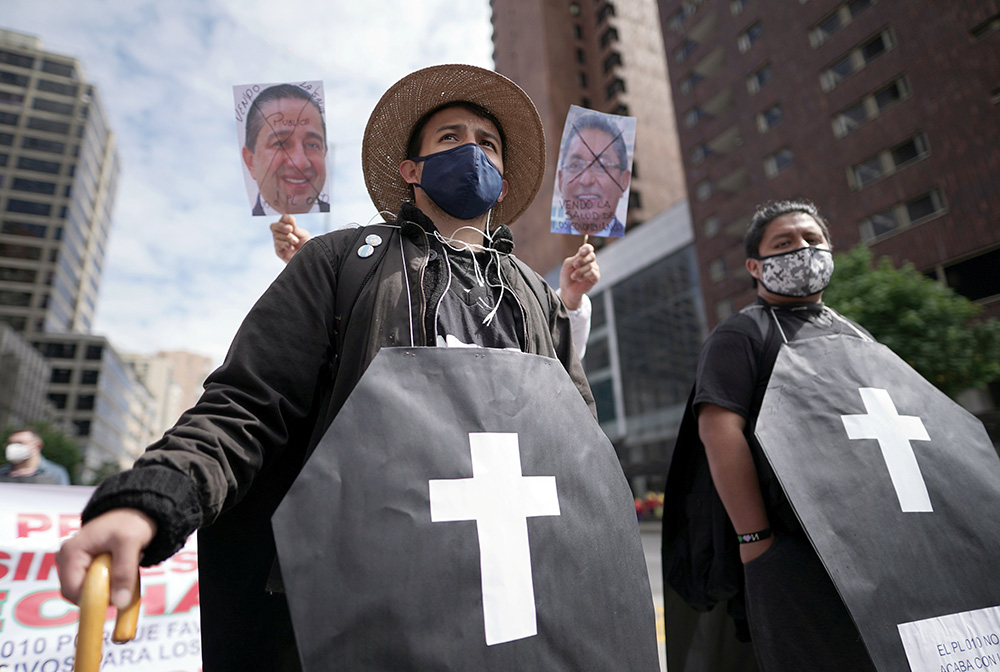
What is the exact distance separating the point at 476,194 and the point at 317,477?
3.23 feet

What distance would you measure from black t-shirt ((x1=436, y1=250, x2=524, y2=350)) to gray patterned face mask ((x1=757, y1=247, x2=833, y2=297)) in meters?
1.43

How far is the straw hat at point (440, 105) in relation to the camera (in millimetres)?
1901

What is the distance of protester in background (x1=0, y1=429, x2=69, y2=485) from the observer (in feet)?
16.4

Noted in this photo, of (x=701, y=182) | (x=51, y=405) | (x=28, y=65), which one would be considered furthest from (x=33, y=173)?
(x=701, y=182)

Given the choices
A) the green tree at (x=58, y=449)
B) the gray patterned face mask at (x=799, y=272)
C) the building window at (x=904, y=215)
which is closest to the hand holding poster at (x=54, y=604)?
the gray patterned face mask at (x=799, y=272)

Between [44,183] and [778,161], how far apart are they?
7418 cm

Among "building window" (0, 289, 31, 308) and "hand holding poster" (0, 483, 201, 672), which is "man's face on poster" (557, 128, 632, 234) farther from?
"building window" (0, 289, 31, 308)

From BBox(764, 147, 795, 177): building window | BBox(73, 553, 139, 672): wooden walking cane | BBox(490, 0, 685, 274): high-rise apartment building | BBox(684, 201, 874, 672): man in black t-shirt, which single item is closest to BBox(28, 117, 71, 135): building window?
BBox(490, 0, 685, 274): high-rise apartment building

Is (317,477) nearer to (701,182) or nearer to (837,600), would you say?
(837,600)

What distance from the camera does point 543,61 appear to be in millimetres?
46094

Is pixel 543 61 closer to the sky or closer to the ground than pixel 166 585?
closer to the sky

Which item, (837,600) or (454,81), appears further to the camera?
(454,81)

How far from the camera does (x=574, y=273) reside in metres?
2.08

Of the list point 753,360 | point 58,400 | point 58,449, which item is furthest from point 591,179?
point 58,400
